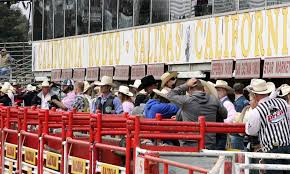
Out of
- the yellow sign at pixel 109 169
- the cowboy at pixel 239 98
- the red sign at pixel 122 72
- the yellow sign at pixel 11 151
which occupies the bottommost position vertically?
the yellow sign at pixel 11 151

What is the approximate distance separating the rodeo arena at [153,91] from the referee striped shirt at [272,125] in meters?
0.01

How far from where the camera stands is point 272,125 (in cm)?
938

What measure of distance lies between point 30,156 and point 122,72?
16.9 metres

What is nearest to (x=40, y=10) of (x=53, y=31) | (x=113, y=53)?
(x=53, y=31)

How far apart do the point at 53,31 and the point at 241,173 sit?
31.0m

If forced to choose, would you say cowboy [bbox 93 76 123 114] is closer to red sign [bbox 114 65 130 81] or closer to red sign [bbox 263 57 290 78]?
red sign [bbox 263 57 290 78]

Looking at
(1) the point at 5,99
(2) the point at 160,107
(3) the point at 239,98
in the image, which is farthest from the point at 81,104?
(1) the point at 5,99

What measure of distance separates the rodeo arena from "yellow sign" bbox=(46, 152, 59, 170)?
1 cm

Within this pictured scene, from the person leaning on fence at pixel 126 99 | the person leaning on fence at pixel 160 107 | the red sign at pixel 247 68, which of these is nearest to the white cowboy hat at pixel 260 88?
the person leaning on fence at pixel 160 107

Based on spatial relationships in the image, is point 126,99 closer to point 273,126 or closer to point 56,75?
point 273,126

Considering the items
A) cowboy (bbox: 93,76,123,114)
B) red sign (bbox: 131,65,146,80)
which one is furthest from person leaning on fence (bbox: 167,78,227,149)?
red sign (bbox: 131,65,146,80)

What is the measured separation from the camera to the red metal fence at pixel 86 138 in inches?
325

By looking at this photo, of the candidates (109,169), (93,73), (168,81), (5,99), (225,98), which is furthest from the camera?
(93,73)

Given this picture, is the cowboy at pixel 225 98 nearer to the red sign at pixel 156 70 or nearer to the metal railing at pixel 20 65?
the red sign at pixel 156 70
